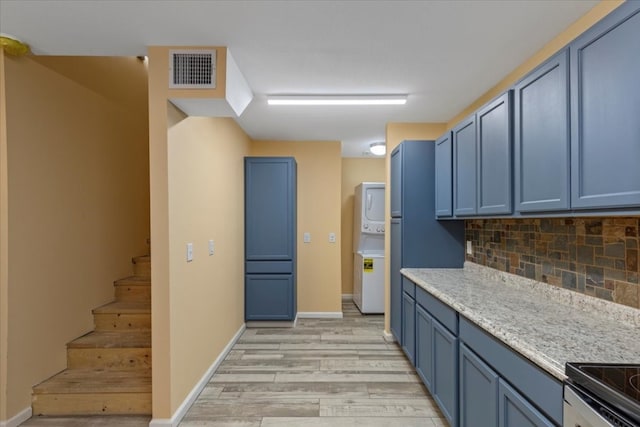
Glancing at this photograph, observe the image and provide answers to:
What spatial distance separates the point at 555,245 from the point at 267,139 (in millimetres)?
3702

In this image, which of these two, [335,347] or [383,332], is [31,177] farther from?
[383,332]

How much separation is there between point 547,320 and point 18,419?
337cm

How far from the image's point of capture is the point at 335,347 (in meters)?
3.66

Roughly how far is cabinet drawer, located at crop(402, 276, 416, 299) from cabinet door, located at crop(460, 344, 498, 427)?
39.5 inches

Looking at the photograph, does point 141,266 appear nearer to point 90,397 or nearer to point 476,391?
point 90,397

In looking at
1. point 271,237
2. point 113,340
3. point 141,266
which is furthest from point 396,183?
point 113,340

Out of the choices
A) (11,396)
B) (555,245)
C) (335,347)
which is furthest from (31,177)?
(555,245)

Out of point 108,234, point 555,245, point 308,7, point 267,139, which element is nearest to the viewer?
point 308,7

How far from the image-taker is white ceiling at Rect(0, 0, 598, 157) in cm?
175

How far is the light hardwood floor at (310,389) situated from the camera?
2338mm

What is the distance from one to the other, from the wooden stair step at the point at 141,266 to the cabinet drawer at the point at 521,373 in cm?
317

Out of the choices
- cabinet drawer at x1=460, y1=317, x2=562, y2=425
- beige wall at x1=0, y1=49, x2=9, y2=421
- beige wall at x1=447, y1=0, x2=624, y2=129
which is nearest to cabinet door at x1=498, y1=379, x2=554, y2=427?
cabinet drawer at x1=460, y1=317, x2=562, y2=425

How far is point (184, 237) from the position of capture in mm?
2439

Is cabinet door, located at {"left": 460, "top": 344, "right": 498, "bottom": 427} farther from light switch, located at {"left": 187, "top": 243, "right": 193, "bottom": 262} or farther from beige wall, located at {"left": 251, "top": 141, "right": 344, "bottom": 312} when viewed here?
beige wall, located at {"left": 251, "top": 141, "right": 344, "bottom": 312}
